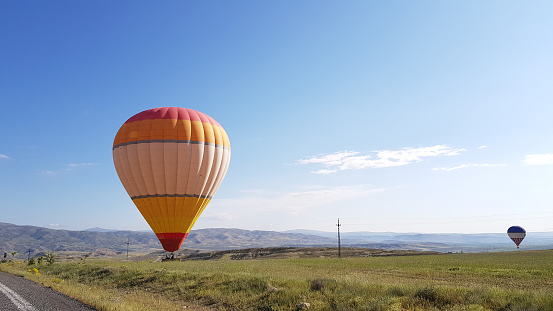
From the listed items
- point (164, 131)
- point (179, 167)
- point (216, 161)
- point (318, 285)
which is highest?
point (164, 131)

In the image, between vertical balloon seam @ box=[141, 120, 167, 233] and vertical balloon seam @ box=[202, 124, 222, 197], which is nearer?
vertical balloon seam @ box=[141, 120, 167, 233]

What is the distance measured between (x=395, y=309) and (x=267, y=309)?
20.6ft

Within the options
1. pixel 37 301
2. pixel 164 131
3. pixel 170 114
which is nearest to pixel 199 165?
pixel 164 131

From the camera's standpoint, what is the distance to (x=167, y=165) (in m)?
39.3

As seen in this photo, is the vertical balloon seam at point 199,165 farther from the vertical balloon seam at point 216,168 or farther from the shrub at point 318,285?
the shrub at point 318,285

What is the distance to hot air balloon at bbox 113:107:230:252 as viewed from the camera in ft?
129

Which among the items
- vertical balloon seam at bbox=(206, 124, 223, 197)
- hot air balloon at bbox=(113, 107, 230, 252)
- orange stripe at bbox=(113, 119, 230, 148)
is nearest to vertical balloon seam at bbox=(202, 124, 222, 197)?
vertical balloon seam at bbox=(206, 124, 223, 197)

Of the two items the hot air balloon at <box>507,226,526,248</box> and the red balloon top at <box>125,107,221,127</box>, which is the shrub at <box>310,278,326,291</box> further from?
the hot air balloon at <box>507,226,526,248</box>

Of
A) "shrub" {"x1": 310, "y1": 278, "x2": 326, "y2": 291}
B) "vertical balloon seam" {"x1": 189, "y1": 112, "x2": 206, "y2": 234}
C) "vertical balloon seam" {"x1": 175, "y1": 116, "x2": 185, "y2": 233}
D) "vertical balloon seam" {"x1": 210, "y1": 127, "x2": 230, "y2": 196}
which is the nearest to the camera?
"shrub" {"x1": 310, "y1": 278, "x2": 326, "y2": 291}

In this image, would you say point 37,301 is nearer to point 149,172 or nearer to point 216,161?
point 149,172

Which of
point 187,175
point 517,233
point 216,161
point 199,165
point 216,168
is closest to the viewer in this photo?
point 187,175

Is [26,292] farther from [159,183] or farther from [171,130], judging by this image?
[171,130]

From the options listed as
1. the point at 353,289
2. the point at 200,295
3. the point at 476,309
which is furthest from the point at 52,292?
the point at 476,309

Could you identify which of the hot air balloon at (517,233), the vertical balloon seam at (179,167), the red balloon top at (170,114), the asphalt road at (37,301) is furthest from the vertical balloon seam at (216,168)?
the hot air balloon at (517,233)
